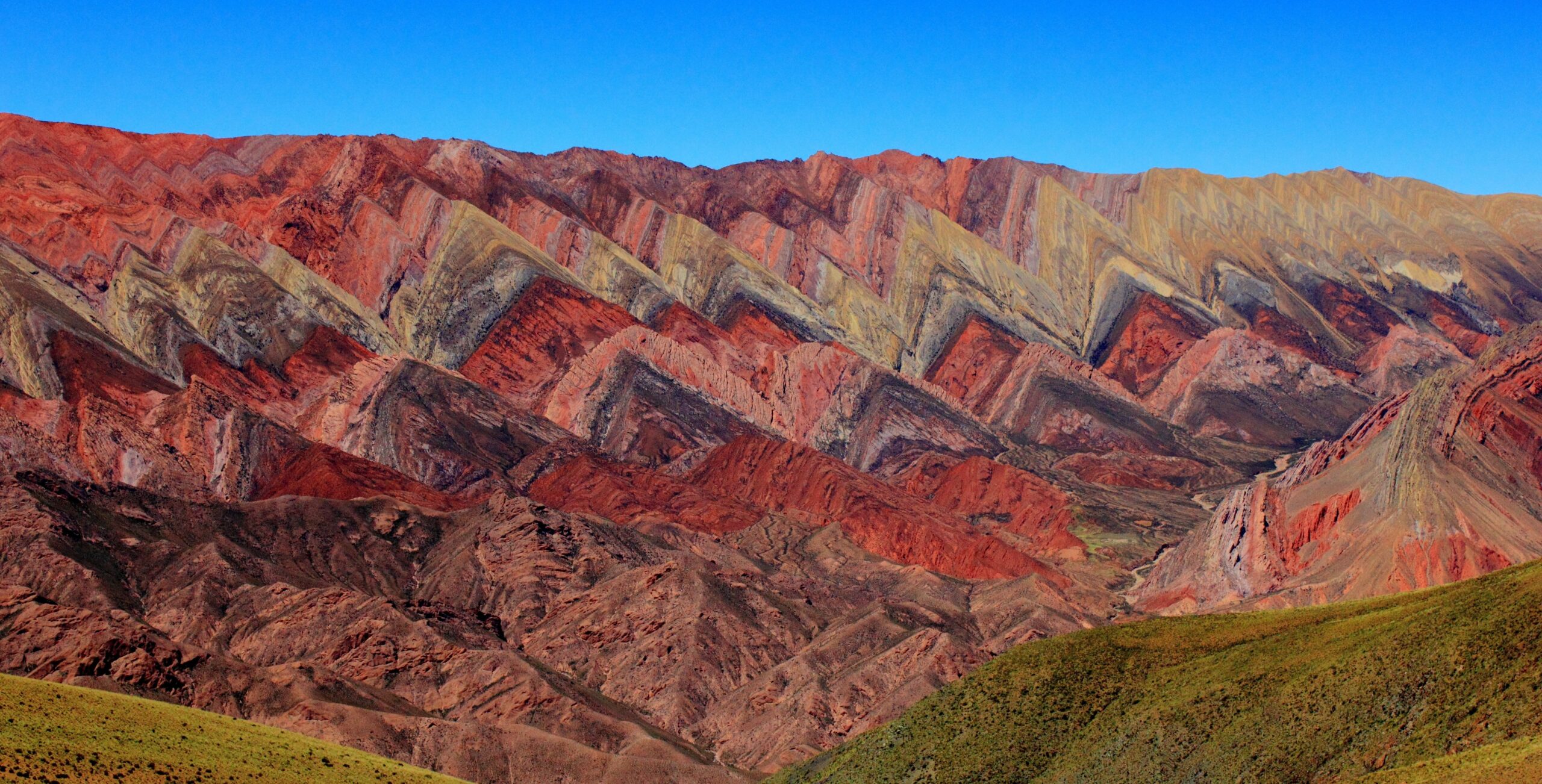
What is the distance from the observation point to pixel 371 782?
202ft

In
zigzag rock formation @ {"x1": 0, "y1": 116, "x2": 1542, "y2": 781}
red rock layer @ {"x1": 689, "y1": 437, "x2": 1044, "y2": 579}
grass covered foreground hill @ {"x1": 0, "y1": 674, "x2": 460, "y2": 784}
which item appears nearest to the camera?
grass covered foreground hill @ {"x1": 0, "y1": 674, "x2": 460, "y2": 784}

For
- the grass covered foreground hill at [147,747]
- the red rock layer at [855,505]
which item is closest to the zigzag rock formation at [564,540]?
the red rock layer at [855,505]

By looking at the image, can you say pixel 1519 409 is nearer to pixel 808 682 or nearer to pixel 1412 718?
pixel 808 682

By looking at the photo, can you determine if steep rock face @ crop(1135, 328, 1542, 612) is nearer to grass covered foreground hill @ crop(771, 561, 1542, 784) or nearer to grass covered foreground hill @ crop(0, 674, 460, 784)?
grass covered foreground hill @ crop(771, 561, 1542, 784)

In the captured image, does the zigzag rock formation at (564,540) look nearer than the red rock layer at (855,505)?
Yes

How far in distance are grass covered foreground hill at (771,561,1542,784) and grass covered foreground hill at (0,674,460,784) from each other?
16369mm

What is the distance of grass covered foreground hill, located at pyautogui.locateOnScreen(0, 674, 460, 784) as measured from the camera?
166ft

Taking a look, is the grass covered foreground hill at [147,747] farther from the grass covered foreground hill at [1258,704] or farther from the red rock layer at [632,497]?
the red rock layer at [632,497]

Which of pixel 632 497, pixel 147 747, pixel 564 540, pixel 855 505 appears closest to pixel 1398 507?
pixel 564 540

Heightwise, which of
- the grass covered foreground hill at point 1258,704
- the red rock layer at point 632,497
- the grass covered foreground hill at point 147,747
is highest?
the red rock layer at point 632,497

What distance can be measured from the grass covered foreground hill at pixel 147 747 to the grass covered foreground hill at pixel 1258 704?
1637 centimetres

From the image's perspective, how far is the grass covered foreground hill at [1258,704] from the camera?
47156mm

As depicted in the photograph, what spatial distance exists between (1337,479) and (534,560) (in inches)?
2034

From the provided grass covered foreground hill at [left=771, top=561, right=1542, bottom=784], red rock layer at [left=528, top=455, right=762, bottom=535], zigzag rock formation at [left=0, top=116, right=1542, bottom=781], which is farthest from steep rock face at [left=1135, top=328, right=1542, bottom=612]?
grass covered foreground hill at [left=771, top=561, right=1542, bottom=784]
